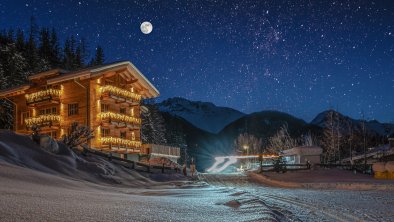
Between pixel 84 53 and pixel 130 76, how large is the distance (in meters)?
54.3

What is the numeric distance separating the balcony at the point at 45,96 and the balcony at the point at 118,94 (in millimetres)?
4644

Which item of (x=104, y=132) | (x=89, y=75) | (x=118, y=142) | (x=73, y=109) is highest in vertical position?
(x=89, y=75)

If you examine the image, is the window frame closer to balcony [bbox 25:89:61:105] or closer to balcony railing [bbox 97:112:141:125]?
balcony [bbox 25:89:61:105]

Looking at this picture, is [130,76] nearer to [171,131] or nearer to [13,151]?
[13,151]

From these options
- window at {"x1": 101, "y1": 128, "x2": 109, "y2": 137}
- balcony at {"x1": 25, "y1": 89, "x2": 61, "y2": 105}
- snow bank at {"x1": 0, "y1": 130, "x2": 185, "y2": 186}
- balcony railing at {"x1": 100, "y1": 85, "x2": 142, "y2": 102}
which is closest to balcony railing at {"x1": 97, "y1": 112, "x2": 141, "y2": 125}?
window at {"x1": 101, "y1": 128, "x2": 109, "y2": 137}

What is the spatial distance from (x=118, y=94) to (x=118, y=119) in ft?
8.14

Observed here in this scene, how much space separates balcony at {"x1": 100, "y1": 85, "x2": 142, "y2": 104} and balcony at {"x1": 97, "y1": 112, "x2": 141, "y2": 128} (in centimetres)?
162

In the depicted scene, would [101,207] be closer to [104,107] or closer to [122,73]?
[104,107]

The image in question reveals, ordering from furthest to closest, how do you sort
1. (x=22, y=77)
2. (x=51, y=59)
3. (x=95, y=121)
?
(x=51, y=59) → (x=22, y=77) → (x=95, y=121)

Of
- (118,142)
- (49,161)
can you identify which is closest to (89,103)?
(118,142)

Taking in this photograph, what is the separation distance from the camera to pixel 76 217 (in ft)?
19.0

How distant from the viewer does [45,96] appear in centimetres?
3688

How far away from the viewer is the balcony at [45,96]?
36.7 meters

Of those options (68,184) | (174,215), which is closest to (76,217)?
(174,215)
